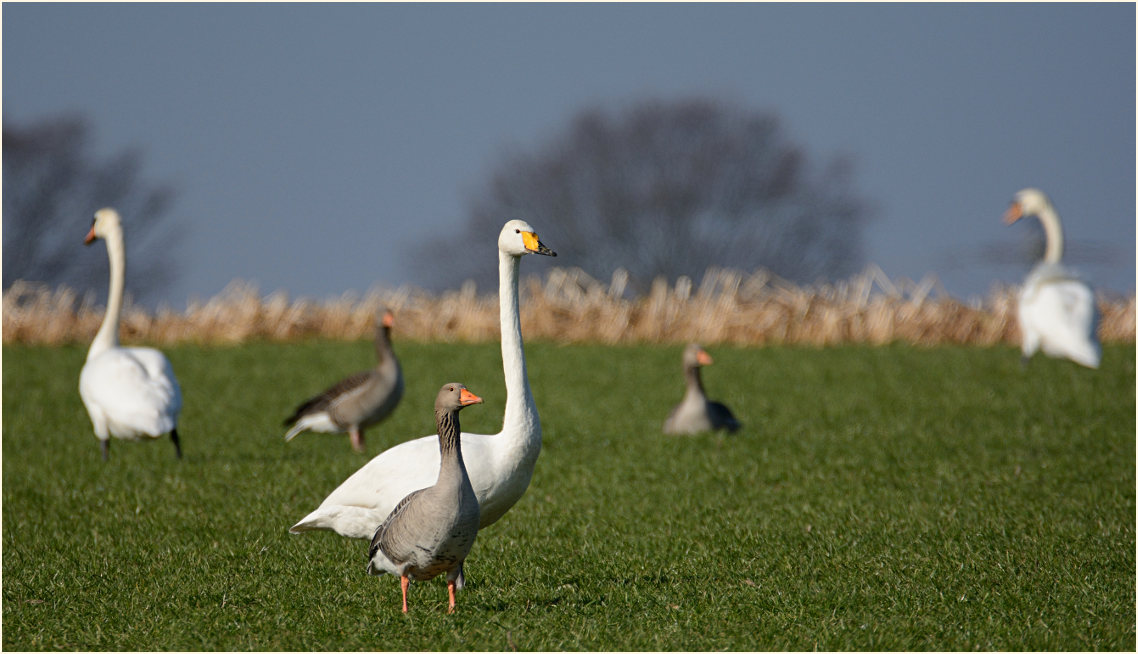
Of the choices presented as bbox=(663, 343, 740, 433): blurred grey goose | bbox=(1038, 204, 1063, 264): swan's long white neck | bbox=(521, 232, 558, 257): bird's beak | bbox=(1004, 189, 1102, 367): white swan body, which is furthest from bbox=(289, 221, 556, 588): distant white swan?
bbox=(1038, 204, 1063, 264): swan's long white neck

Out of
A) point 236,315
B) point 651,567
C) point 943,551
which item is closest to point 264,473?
point 651,567

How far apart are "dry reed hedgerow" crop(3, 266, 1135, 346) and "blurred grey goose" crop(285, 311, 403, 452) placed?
1023 centimetres

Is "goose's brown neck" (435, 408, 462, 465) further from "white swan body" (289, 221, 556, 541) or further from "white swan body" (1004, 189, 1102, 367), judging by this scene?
"white swan body" (1004, 189, 1102, 367)

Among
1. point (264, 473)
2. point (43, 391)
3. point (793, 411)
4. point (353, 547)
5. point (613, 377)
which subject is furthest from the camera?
point (613, 377)

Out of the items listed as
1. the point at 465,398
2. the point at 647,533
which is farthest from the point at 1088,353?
the point at 465,398

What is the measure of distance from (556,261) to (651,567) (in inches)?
1013

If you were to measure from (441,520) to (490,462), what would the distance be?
801 mm

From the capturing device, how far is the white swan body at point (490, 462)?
5.54 metres

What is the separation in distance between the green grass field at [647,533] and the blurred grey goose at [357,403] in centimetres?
39

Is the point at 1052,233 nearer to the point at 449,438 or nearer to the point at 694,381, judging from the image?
the point at 694,381

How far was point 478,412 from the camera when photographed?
48.3 feet

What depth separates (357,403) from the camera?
425 inches

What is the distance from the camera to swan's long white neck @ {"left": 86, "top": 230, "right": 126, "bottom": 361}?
35.4 feet

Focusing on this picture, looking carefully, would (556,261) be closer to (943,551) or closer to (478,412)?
(478,412)
